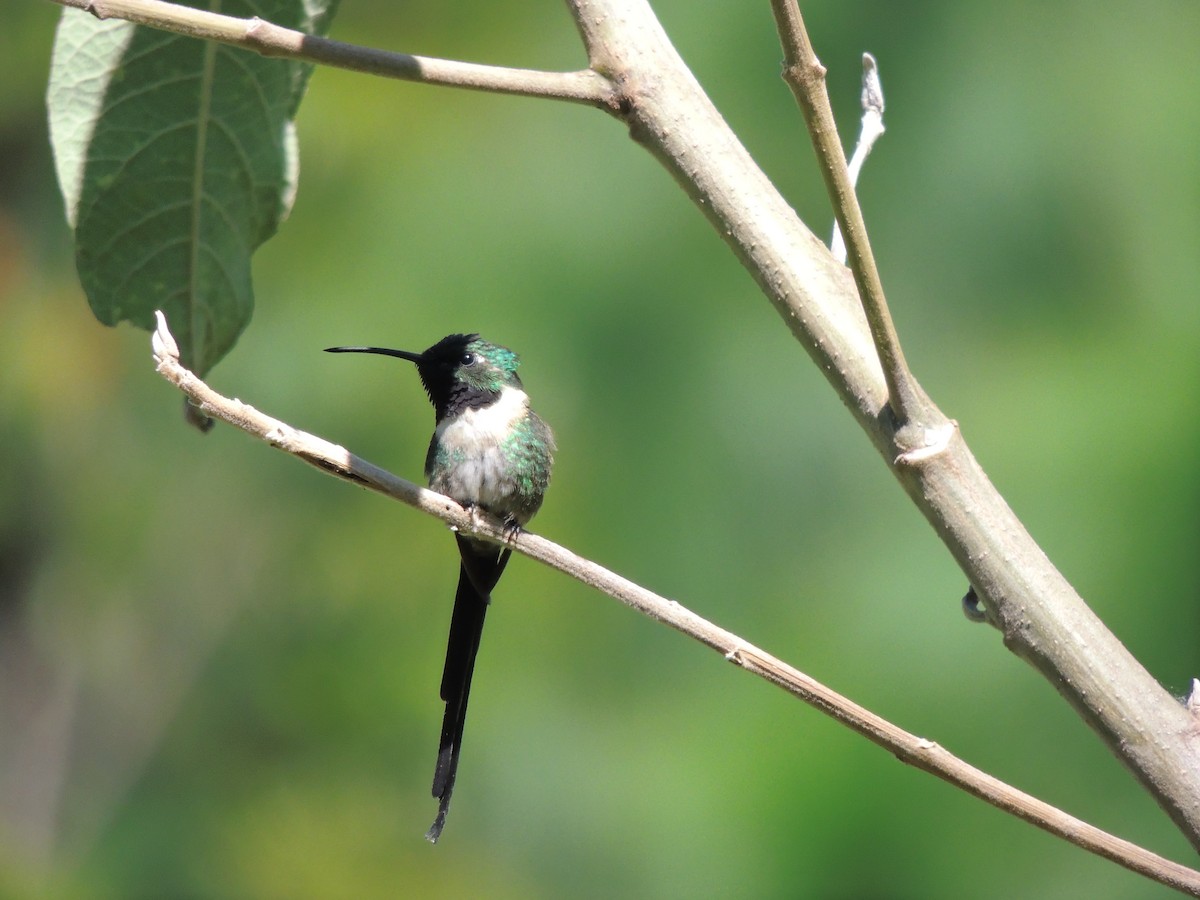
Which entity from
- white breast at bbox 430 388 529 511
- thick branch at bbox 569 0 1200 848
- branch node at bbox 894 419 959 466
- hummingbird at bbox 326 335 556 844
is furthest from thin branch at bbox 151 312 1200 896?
white breast at bbox 430 388 529 511

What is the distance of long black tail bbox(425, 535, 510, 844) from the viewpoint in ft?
8.03

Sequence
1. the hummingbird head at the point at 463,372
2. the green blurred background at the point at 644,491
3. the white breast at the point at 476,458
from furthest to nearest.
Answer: the green blurred background at the point at 644,491, the hummingbird head at the point at 463,372, the white breast at the point at 476,458

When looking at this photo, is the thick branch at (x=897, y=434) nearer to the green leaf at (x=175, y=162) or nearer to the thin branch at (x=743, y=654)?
the thin branch at (x=743, y=654)

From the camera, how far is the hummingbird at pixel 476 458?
9.12ft

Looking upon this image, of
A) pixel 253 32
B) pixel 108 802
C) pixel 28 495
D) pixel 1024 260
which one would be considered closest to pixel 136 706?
pixel 108 802

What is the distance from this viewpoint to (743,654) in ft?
4.13

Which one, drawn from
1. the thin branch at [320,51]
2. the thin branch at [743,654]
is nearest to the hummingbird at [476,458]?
the thin branch at [743,654]

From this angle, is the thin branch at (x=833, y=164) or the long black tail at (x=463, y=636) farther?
the long black tail at (x=463, y=636)

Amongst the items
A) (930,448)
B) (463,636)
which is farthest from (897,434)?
(463,636)

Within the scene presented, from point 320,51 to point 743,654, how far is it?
0.70 metres

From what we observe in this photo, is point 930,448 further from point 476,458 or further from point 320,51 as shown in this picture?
point 476,458

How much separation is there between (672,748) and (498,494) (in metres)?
2.37

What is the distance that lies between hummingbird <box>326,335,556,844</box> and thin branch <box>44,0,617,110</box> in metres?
1.47

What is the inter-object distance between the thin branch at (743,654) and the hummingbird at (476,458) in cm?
116
